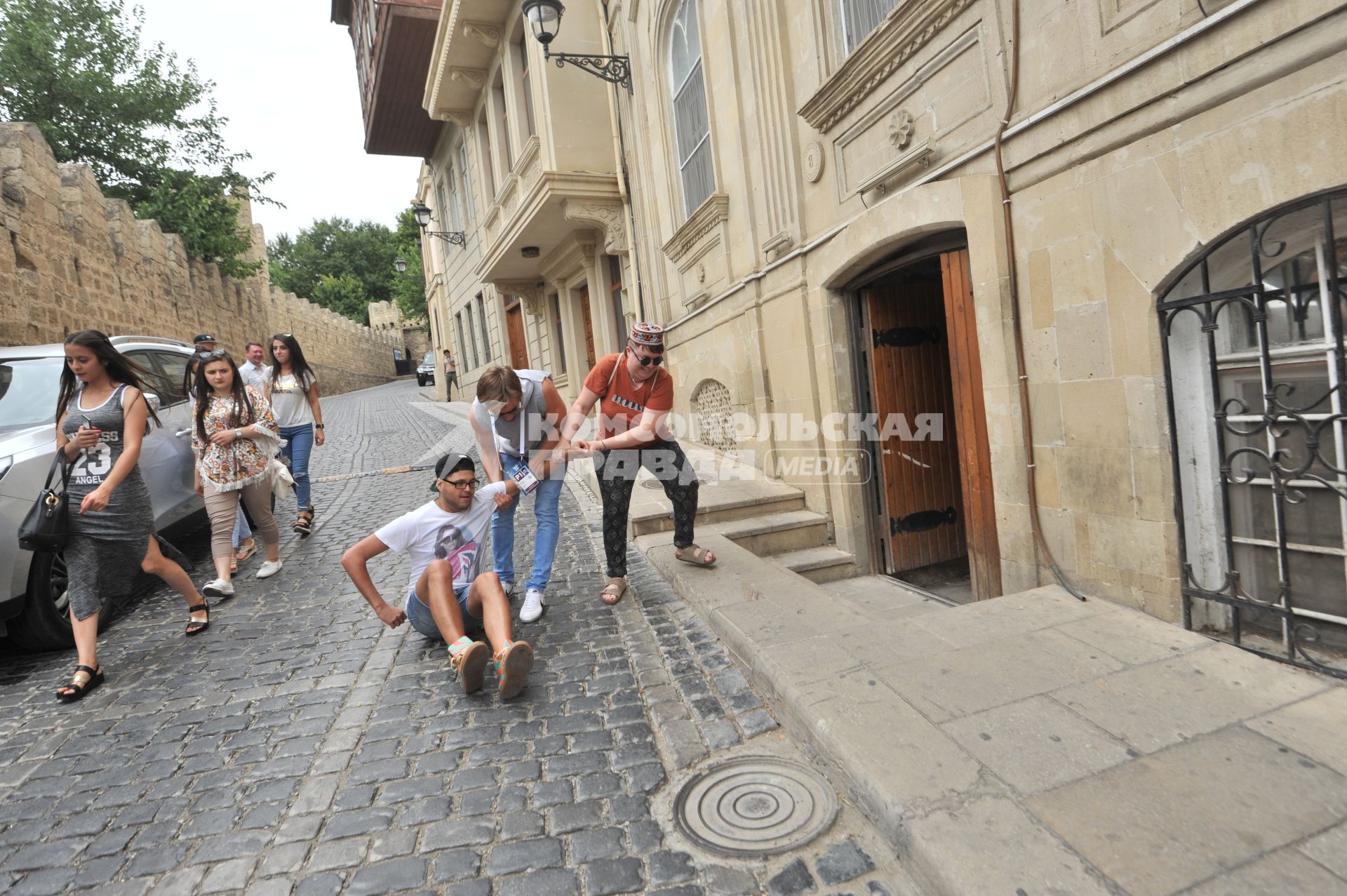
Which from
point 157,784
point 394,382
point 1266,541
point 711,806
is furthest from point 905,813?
point 394,382

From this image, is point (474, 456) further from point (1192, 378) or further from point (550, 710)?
point (1192, 378)

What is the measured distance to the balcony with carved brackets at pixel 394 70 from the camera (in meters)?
14.8

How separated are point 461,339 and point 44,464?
778 inches

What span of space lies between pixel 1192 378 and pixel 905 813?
2.52 metres

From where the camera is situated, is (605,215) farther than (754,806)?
Yes

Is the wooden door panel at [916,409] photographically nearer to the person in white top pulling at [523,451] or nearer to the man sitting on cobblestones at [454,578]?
the person in white top pulling at [523,451]

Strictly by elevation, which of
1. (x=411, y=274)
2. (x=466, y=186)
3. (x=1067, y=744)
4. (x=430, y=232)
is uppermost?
(x=411, y=274)

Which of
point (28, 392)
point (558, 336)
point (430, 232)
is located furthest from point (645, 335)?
point (430, 232)

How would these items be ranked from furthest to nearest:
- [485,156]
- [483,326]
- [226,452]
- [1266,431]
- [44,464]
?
[483,326]
[485,156]
[226,452]
[44,464]
[1266,431]

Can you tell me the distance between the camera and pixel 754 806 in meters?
2.31

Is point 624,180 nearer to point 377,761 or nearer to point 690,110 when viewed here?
point 690,110

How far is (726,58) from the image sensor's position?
6715 mm

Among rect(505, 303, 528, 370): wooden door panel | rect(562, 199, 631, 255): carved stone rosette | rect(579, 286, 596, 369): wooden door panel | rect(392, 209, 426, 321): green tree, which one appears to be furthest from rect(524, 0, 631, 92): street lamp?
rect(392, 209, 426, 321): green tree

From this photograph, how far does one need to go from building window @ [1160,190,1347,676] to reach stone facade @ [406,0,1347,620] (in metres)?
0.11
